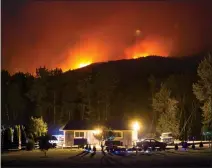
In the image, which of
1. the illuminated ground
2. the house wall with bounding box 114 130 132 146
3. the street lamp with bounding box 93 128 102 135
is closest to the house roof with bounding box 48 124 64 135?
the street lamp with bounding box 93 128 102 135

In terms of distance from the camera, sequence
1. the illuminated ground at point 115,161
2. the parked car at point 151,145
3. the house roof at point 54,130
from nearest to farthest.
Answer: the illuminated ground at point 115,161, the parked car at point 151,145, the house roof at point 54,130

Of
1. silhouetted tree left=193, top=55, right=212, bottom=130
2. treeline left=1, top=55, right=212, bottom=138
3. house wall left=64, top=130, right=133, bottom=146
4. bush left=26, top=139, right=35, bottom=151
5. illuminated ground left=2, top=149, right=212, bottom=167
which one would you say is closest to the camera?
illuminated ground left=2, top=149, right=212, bottom=167

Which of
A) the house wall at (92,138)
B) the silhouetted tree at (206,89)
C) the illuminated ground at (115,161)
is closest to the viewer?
the illuminated ground at (115,161)

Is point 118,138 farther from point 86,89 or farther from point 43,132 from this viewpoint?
point 86,89

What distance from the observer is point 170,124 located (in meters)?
55.8

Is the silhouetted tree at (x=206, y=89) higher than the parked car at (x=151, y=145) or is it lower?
higher

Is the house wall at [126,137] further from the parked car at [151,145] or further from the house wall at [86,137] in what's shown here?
the parked car at [151,145]

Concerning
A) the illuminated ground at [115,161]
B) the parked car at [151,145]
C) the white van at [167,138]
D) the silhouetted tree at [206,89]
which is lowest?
the illuminated ground at [115,161]

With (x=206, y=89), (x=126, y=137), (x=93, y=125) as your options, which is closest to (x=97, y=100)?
(x=93, y=125)

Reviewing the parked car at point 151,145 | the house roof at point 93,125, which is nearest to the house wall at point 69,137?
the house roof at point 93,125

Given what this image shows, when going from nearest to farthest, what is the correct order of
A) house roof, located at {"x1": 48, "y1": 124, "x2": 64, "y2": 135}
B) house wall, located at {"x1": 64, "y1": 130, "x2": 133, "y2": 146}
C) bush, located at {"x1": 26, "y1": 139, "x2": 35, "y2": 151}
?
1. bush, located at {"x1": 26, "y1": 139, "x2": 35, "y2": 151}
2. house wall, located at {"x1": 64, "y1": 130, "x2": 133, "y2": 146}
3. house roof, located at {"x1": 48, "y1": 124, "x2": 64, "y2": 135}

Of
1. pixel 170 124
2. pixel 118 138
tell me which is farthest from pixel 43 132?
pixel 170 124

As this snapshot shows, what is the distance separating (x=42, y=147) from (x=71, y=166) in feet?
37.7

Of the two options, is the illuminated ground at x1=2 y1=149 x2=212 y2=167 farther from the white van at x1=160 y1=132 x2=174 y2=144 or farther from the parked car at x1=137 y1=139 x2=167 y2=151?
the white van at x1=160 y1=132 x2=174 y2=144
